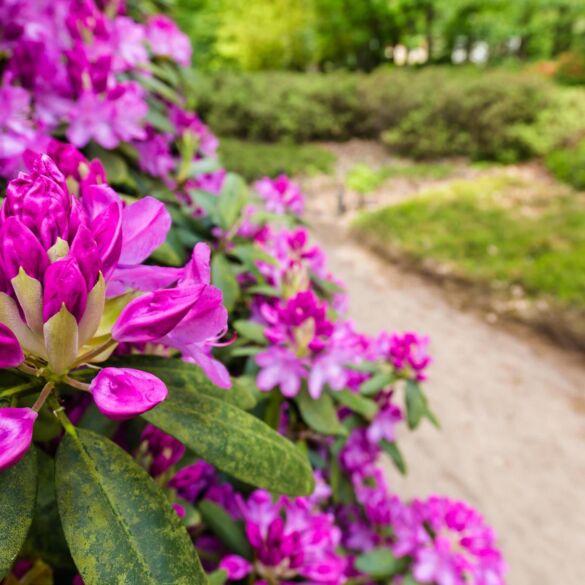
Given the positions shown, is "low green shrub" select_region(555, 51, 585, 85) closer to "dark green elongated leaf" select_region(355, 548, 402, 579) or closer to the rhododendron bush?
the rhododendron bush

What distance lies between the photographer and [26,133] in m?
1.03

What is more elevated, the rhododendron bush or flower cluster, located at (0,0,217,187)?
flower cluster, located at (0,0,217,187)

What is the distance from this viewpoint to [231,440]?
1.98 ft

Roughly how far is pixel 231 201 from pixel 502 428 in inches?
122

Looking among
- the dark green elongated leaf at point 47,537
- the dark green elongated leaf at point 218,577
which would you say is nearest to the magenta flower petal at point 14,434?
the dark green elongated leaf at point 47,537

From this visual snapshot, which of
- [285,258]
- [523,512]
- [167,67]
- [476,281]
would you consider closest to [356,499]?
[285,258]

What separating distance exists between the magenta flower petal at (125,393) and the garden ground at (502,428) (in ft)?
9.15

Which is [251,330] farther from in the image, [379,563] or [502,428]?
[502,428]

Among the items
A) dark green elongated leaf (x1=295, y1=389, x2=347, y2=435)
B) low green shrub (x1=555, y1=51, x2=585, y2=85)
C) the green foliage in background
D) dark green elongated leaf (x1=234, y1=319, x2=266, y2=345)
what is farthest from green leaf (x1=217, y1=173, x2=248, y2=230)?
the green foliage in background

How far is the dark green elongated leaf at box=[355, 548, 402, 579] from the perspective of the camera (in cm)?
142

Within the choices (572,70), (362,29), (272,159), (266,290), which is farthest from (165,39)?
(362,29)

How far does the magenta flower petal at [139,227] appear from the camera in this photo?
551 millimetres

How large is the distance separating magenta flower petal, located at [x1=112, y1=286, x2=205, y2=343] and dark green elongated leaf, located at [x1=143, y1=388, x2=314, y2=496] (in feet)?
0.41

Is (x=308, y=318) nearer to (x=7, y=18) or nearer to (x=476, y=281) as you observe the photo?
(x=7, y=18)
